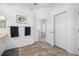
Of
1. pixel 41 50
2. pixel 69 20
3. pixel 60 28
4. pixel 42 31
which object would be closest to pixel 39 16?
pixel 42 31

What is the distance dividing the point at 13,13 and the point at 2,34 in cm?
48

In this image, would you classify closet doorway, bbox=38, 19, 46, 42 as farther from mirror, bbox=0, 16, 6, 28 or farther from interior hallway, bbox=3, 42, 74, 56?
mirror, bbox=0, 16, 6, 28

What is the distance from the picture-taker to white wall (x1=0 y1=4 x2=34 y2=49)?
1649mm

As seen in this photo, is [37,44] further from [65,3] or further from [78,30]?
[65,3]

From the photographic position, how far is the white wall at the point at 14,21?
165 centimetres

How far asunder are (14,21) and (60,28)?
973 millimetres

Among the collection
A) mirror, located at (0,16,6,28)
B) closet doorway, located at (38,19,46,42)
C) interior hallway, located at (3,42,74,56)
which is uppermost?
mirror, located at (0,16,6,28)

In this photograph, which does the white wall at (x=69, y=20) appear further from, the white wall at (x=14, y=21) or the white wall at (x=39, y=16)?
the white wall at (x=14, y=21)

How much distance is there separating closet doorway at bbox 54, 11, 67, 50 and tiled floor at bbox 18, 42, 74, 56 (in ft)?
0.40

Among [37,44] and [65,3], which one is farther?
[37,44]

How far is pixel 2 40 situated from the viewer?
1.68 metres

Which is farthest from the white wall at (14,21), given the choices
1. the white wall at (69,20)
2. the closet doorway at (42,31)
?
the white wall at (69,20)

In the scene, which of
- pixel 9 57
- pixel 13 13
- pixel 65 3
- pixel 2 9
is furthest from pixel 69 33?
pixel 2 9

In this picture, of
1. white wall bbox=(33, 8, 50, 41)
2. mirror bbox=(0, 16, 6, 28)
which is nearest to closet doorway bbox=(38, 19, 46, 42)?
white wall bbox=(33, 8, 50, 41)
